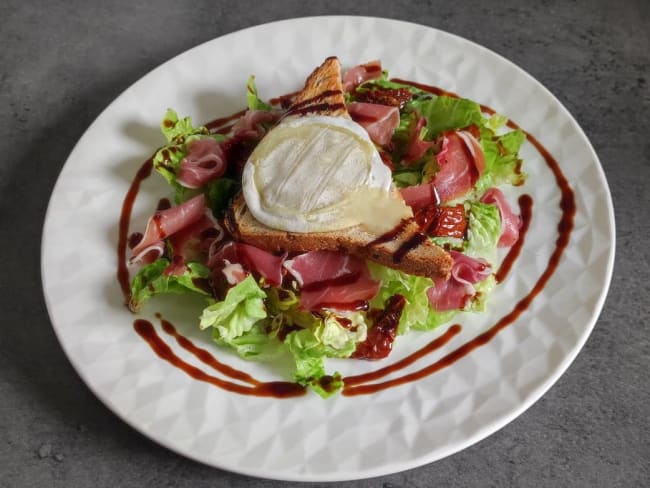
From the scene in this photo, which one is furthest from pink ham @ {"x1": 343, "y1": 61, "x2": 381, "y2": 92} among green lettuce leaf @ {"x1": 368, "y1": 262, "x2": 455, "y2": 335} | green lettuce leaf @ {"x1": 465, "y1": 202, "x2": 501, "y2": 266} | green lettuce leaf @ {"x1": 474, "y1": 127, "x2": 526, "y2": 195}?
green lettuce leaf @ {"x1": 368, "y1": 262, "x2": 455, "y2": 335}

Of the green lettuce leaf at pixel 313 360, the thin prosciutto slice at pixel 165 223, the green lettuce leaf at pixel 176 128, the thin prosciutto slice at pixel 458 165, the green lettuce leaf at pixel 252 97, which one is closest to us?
the green lettuce leaf at pixel 313 360

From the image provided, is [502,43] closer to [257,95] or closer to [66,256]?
[257,95]

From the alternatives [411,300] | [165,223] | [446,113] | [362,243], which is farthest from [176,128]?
[411,300]

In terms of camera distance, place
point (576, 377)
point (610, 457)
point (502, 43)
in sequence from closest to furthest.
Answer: point (610, 457)
point (576, 377)
point (502, 43)

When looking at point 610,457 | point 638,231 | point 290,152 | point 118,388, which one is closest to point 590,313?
point 610,457

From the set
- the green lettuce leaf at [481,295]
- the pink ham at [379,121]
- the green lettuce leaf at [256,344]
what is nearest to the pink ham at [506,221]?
the green lettuce leaf at [481,295]

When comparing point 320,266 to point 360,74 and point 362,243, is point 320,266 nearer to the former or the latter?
point 362,243

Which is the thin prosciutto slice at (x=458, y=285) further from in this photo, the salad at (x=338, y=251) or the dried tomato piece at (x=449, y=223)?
the dried tomato piece at (x=449, y=223)
